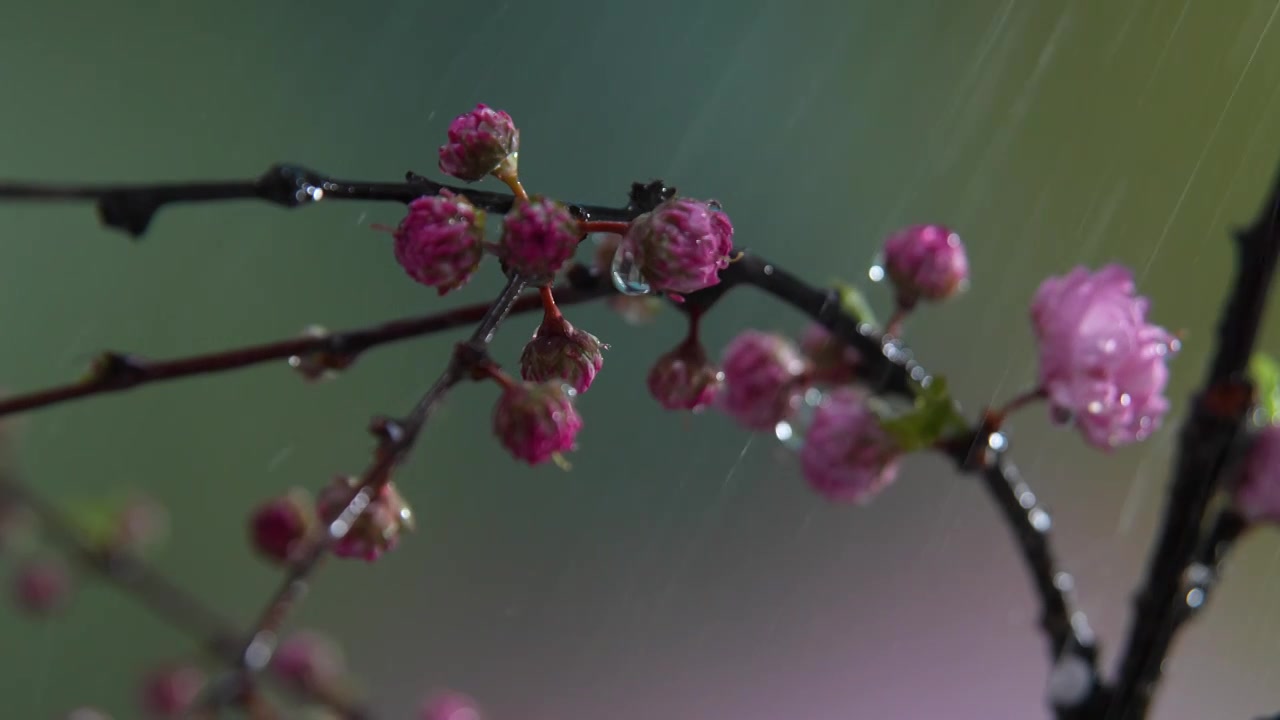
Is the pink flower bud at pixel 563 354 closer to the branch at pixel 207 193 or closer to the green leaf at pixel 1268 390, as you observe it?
the branch at pixel 207 193

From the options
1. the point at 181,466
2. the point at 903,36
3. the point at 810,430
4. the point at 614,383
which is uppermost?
the point at 903,36

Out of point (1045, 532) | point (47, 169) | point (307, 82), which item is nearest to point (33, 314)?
point (47, 169)

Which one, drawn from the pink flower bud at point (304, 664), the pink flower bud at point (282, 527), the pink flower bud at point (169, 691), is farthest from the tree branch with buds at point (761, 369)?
the pink flower bud at point (169, 691)

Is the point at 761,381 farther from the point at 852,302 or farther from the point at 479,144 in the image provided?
the point at 479,144

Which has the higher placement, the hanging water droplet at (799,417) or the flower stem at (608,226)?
the flower stem at (608,226)

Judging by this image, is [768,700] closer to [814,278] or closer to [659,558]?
[659,558]
